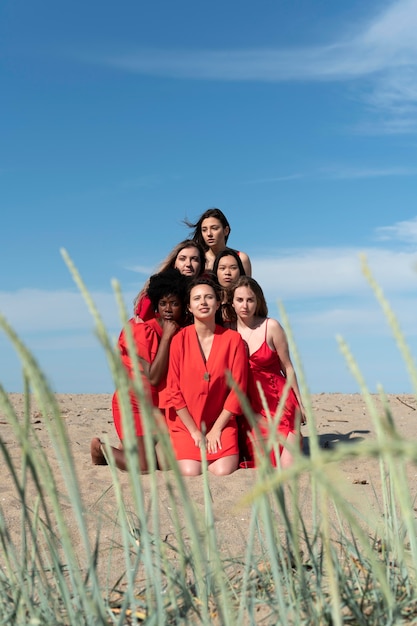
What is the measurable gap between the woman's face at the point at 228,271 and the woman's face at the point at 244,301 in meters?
0.18

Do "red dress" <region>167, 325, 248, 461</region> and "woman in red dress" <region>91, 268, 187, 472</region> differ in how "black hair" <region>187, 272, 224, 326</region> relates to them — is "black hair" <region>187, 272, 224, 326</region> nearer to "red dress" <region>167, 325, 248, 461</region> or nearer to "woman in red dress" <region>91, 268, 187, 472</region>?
"woman in red dress" <region>91, 268, 187, 472</region>

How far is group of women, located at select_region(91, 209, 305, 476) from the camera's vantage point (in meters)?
4.16

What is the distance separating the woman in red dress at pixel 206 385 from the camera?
163 inches

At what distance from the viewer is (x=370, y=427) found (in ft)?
20.9

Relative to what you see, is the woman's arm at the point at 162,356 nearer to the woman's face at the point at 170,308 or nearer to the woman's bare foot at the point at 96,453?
the woman's face at the point at 170,308

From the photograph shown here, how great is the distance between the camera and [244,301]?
14.2ft

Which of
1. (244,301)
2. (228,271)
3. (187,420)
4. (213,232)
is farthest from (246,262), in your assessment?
(187,420)

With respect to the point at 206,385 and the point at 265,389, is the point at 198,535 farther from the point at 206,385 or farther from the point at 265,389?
the point at 265,389

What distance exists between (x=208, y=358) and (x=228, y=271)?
2.18 ft

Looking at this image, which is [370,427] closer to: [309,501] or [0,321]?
[309,501]

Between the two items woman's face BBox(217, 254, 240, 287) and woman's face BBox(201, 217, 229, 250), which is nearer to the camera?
woman's face BBox(217, 254, 240, 287)

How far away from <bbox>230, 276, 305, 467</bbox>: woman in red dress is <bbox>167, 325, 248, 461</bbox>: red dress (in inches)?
7.9

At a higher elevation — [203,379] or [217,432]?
[203,379]

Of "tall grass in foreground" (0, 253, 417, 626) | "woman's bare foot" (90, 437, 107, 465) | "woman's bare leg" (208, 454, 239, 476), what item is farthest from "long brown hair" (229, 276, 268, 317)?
"tall grass in foreground" (0, 253, 417, 626)
